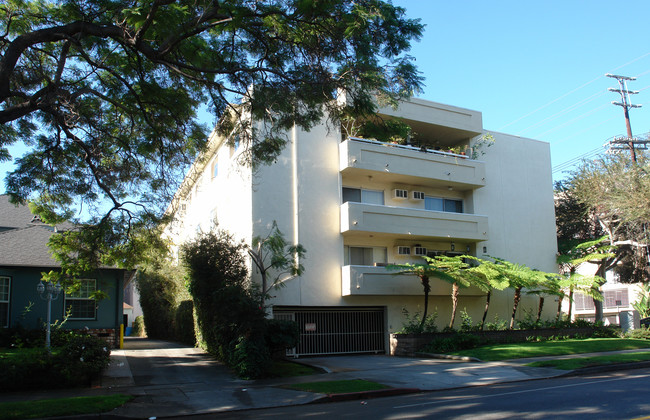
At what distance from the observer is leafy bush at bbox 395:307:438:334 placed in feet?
72.5

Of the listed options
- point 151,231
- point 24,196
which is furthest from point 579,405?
point 24,196

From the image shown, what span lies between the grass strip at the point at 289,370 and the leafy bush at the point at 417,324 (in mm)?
6101

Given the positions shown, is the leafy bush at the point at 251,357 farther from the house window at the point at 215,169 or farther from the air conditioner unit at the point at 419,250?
the house window at the point at 215,169

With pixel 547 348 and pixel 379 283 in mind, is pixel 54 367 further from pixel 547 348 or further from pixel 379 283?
pixel 547 348

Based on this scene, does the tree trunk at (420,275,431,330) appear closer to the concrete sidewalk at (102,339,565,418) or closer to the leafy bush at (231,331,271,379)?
the concrete sidewalk at (102,339,565,418)

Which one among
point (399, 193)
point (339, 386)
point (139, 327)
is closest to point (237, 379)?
point (339, 386)

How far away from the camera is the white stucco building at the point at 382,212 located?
71.1 ft

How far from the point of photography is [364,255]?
77.7ft

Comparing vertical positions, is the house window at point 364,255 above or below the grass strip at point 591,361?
above

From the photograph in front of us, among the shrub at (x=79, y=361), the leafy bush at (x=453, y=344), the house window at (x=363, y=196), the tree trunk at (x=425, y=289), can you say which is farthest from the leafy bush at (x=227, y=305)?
the leafy bush at (x=453, y=344)

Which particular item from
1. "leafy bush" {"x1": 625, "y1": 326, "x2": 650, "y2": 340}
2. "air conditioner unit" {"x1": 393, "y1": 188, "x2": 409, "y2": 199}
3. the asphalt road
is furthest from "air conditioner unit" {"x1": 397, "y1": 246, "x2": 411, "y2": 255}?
the asphalt road

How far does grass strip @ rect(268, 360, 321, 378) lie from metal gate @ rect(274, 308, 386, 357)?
3814 millimetres

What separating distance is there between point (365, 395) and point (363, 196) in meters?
12.6

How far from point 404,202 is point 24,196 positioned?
15.5 metres
